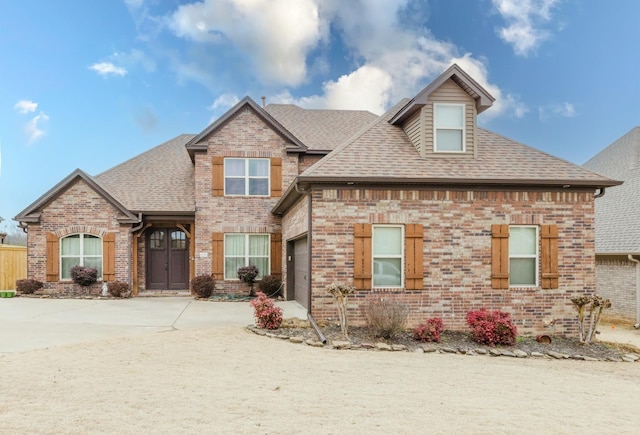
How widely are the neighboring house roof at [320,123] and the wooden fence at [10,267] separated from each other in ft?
41.3

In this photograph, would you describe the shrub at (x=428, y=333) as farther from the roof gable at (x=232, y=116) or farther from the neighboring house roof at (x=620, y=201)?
the neighboring house roof at (x=620, y=201)

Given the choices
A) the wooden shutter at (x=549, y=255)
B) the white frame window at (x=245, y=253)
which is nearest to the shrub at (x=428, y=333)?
the wooden shutter at (x=549, y=255)

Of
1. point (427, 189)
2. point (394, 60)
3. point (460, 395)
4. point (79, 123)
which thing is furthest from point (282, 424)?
point (79, 123)

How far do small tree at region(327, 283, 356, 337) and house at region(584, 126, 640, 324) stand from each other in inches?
409

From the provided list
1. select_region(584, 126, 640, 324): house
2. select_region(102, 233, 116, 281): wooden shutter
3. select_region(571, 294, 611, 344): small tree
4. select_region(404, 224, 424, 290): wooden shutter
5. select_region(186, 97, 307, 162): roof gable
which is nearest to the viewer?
select_region(571, 294, 611, 344): small tree

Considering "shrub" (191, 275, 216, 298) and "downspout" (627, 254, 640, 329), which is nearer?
"downspout" (627, 254, 640, 329)

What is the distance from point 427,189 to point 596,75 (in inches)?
578

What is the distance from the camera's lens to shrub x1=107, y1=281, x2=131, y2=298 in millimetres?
15695

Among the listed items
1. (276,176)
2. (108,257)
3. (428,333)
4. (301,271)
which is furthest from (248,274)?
(428,333)

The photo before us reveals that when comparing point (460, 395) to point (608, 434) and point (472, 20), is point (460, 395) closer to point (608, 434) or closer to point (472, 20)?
point (608, 434)

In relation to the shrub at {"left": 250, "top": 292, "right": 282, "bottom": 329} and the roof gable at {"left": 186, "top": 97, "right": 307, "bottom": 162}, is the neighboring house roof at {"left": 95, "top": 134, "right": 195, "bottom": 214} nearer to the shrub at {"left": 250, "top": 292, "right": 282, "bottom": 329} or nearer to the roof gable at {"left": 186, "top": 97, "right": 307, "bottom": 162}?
the roof gable at {"left": 186, "top": 97, "right": 307, "bottom": 162}

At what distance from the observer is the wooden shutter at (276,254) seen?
16344mm

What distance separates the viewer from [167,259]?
17406mm

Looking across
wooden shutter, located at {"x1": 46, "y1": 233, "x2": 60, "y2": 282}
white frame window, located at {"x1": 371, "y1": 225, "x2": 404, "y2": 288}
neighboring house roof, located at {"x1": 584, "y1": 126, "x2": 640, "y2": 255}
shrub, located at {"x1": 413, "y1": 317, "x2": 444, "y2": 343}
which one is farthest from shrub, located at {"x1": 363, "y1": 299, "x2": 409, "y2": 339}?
wooden shutter, located at {"x1": 46, "y1": 233, "x2": 60, "y2": 282}
